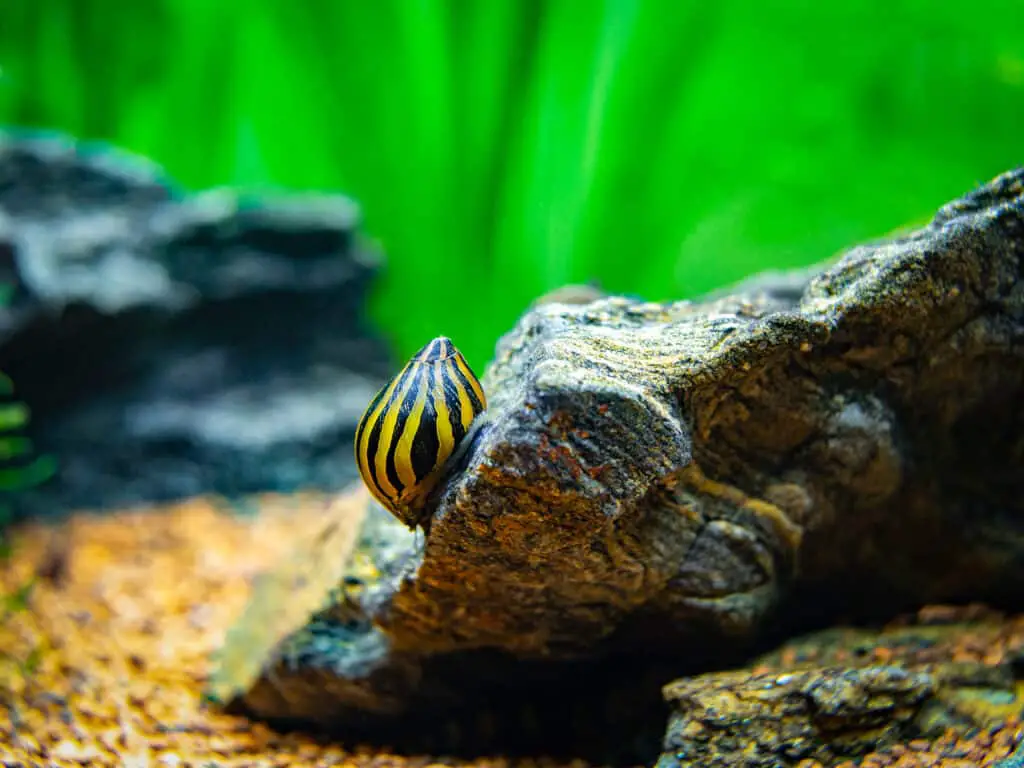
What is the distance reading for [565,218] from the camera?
3820mm

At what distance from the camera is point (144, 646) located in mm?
2951

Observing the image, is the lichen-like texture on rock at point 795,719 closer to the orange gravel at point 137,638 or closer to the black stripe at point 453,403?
the orange gravel at point 137,638

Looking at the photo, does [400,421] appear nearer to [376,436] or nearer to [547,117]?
[376,436]

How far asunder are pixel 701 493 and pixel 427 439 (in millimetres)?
Result: 705

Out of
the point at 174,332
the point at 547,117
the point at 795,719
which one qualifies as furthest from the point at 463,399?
the point at 174,332

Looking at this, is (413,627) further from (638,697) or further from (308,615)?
(638,697)

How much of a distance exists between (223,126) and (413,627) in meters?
3.99

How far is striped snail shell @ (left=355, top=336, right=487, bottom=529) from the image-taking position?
1604mm

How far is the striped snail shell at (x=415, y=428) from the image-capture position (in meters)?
1.60

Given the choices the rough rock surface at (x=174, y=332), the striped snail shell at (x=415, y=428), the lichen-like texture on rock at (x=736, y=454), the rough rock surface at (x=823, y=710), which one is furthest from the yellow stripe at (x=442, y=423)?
the rough rock surface at (x=174, y=332)

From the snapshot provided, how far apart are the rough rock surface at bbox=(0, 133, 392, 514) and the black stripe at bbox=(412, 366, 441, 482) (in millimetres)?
3383

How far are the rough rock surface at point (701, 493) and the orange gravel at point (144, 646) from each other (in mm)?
229

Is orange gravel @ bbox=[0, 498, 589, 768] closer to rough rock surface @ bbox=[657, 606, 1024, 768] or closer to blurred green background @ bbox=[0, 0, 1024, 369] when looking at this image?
rough rock surface @ bbox=[657, 606, 1024, 768]

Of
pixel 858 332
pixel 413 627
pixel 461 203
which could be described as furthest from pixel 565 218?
pixel 413 627
